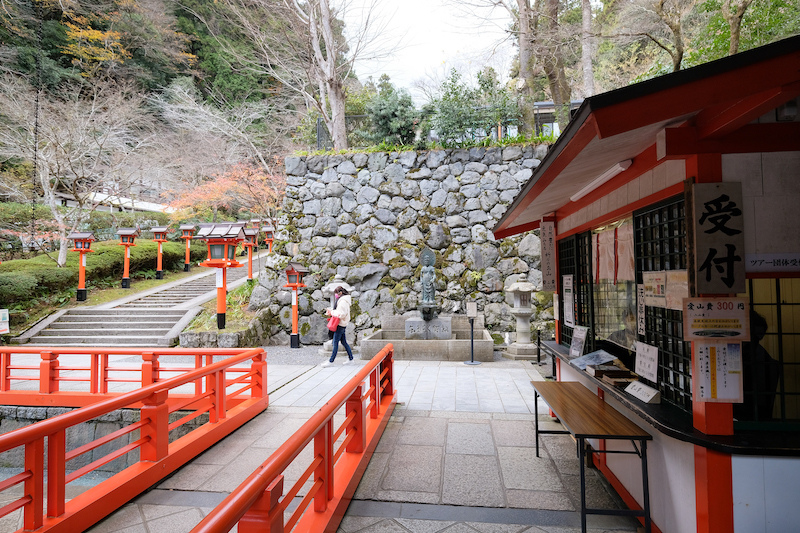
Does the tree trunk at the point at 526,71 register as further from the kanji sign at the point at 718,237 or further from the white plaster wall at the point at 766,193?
the kanji sign at the point at 718,237

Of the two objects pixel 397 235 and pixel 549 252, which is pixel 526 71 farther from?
pixel 549 252

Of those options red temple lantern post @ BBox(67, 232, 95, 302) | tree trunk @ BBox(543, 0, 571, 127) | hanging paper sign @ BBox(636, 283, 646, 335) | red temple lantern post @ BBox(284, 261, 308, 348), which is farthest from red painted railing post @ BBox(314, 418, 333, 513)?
red temple lantern post @ BBox(67, 232, 95, 302)

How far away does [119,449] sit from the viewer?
3.79 metres

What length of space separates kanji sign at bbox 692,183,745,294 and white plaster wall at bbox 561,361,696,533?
1094mm

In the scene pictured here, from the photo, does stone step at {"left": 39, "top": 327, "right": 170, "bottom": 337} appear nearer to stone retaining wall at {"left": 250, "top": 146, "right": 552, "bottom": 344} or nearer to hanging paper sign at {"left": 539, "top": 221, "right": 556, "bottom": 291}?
stone retaining wall at {"left": 250, "top": 146, "right": 552, "bottom": 344}

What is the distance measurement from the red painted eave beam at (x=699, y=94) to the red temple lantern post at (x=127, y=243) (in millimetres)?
19889

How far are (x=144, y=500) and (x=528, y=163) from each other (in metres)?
12.8

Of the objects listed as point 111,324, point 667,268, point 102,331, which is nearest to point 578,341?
point 667,268

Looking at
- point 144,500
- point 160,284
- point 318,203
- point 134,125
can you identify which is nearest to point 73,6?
point 134,125

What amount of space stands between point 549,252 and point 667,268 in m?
3.36

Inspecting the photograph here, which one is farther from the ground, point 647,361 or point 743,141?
point 743,141

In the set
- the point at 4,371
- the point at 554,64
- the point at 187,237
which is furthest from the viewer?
the point at 187,237

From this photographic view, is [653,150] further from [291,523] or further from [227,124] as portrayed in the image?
[227,124]

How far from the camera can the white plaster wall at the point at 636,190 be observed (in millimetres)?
2840
